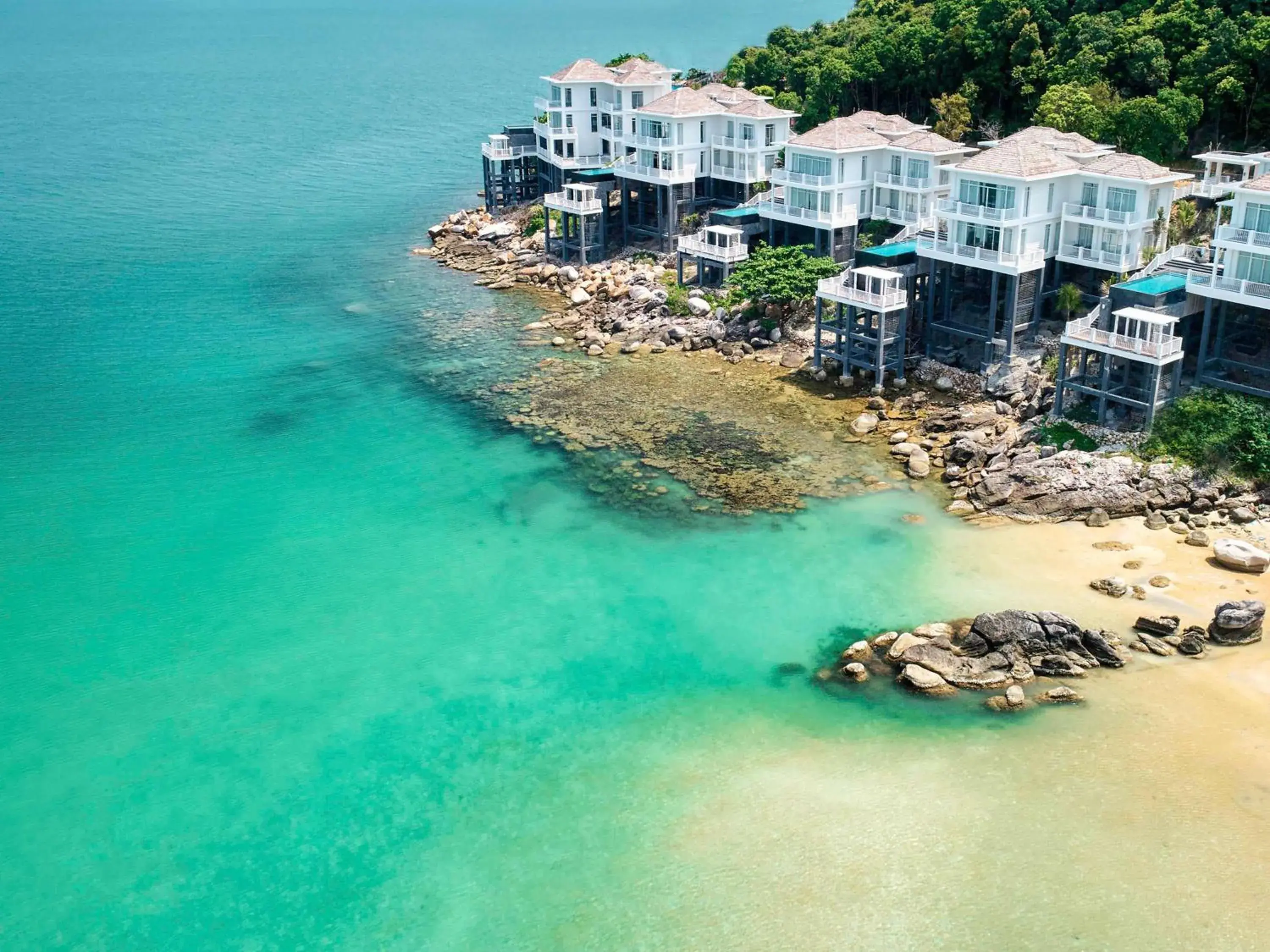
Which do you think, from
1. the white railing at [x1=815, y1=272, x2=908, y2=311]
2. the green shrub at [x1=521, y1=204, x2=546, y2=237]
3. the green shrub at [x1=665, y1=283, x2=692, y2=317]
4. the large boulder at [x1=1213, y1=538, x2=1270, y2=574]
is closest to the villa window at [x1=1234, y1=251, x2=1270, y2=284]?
the large boulder at [x1=1213, y1=538, x2=1270, y2=574]

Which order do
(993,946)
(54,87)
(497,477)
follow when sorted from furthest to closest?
(54,87) → (497,477) → (993,946)

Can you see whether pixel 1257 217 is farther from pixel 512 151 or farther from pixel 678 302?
pixel 512 151

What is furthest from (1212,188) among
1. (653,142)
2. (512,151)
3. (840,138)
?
(512,151)

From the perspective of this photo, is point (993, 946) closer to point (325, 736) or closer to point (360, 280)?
point (325, 736)

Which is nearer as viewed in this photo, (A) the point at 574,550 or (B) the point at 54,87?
(A) the point at 574,550

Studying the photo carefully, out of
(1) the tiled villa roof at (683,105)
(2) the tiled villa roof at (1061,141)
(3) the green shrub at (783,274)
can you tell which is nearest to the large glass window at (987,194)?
(2) the tiled villa roof at (1061,141)

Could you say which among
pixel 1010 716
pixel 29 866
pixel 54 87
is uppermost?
pixel 54 87

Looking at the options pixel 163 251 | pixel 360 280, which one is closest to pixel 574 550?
pixel 360 280

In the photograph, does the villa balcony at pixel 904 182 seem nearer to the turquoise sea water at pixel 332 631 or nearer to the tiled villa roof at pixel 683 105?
the tiled villa roof at pixel 683 105
